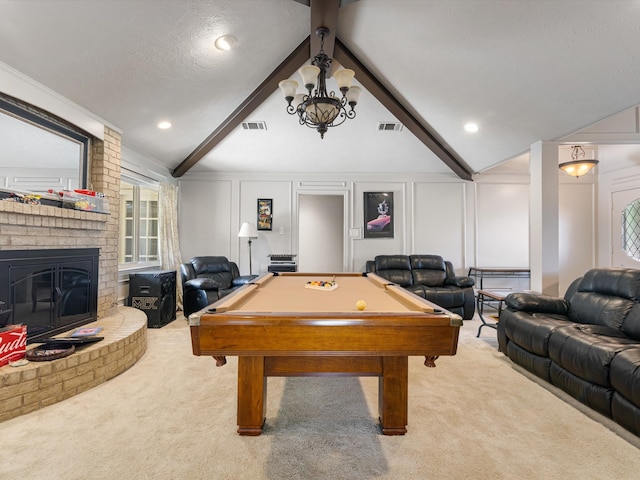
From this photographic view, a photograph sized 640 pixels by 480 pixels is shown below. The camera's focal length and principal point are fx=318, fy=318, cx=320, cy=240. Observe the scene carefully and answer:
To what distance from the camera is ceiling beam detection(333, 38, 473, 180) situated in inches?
141

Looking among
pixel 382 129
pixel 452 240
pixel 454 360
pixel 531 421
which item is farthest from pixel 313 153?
pixel 531 421

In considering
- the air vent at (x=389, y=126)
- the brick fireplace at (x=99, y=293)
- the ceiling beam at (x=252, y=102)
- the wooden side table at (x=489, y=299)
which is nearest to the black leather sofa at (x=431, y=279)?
the wooden side table at (x=489, y=299)

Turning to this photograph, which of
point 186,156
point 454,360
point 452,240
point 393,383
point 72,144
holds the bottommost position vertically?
point 454,360

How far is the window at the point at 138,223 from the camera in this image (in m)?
4.72

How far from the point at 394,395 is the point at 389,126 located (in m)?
4.00

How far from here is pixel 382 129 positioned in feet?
16.0

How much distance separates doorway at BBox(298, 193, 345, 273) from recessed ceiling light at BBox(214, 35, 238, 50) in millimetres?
4837

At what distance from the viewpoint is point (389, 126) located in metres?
4.80

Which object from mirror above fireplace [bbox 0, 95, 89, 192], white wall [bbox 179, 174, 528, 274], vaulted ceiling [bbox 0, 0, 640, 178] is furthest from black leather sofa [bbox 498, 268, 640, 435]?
mirror above fireplace [bbox 0, 95, 89, 192]

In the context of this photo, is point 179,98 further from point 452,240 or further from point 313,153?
point 452,240

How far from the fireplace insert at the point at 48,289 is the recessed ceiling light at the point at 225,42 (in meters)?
2.36

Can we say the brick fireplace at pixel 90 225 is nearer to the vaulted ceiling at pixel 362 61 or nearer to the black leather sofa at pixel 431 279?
the vaulted ceiling at pixel 362 61

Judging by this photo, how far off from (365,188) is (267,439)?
4887 millimetres

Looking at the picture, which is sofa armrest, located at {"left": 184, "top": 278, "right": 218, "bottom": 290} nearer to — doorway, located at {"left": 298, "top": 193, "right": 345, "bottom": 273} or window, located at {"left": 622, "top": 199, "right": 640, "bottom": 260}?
doorway, located at {"left": 298, "top": 193, "right": 345, "bottom": 273}
